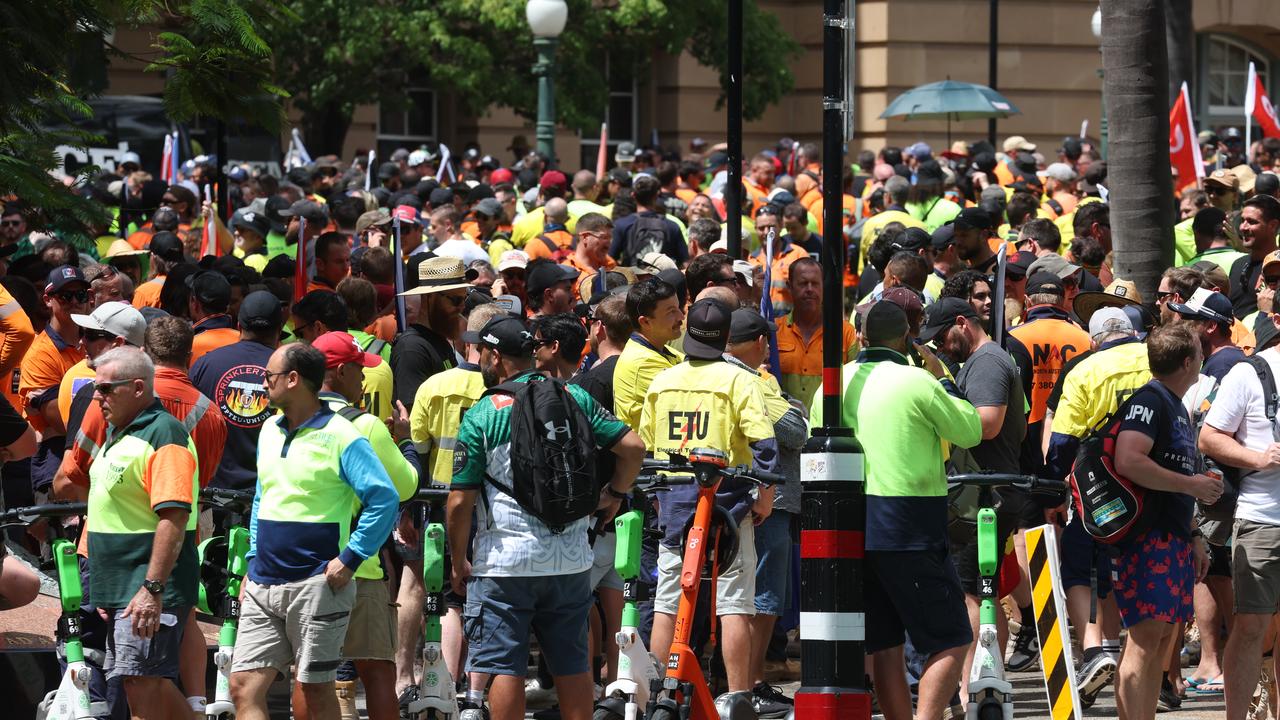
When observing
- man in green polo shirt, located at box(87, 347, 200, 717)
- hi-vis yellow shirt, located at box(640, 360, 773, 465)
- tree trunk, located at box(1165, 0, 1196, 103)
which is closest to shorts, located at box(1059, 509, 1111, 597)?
hi-vis yellow shirt, located at box(640, 360, 773, 465)

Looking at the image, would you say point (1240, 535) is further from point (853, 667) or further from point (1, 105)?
point (1, 105)

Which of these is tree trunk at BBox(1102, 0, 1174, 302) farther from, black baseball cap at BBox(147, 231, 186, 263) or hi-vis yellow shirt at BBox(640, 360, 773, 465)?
black baseball cap at BBox(147, 231, 186, 263)

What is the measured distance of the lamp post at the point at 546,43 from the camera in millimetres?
19188

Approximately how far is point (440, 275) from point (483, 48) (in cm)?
1779

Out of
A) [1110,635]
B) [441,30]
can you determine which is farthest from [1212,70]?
[1110,635]

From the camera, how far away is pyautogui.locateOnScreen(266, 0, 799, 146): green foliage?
27031mm

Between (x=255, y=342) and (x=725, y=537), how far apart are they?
258cm

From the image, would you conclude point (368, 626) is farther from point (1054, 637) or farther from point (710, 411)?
point (1054, 637)

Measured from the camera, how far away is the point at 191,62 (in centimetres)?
943

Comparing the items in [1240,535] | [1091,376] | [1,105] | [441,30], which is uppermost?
[441,30]

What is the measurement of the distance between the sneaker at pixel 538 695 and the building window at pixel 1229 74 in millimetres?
29244

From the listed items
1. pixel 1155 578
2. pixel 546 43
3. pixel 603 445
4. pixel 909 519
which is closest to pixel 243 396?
pixel 603 445

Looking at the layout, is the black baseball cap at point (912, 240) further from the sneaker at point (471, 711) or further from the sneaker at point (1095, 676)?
the sneaker at point (471, 711)

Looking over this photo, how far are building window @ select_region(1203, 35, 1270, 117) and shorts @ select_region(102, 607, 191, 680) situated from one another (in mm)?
31779
